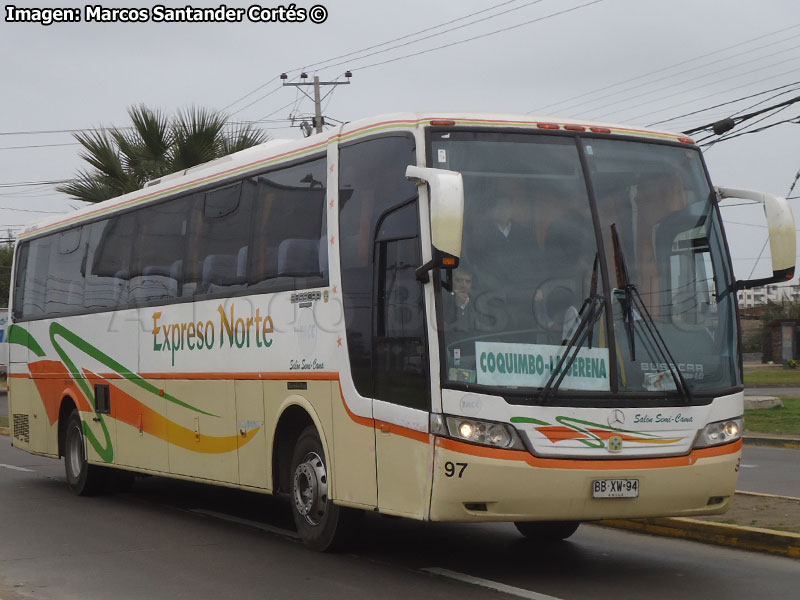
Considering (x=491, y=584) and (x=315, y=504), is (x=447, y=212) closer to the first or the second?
(x=491, y=584)

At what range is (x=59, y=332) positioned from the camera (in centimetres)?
1630

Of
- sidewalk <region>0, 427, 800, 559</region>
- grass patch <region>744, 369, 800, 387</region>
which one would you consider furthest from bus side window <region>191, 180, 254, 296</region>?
grass patch <region>744, 369, 800, 387</region>

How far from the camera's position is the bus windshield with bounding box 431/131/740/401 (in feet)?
28.2

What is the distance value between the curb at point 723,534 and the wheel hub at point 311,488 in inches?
122

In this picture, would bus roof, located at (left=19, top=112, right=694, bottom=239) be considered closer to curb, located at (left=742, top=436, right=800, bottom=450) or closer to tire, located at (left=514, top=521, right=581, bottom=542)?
tire, located at (left=514, top=521, right=581, bottom=542)

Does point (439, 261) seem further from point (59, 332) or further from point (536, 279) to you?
point (59, 332)

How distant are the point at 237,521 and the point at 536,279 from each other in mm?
5147

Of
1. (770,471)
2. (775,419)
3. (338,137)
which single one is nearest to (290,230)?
(338,137)

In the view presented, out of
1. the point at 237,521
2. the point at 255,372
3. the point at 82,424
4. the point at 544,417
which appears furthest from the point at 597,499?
the point at 82,424

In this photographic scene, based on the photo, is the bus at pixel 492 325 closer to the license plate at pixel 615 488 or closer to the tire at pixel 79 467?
the license plate at pixel 615 488

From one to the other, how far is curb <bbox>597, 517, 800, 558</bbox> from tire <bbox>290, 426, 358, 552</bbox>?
9.56 feet

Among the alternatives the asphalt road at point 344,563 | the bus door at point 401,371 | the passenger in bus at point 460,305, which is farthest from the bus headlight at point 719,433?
the bus door at point 401,371

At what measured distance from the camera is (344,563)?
9664 millimetres

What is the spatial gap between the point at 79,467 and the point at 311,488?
6.41m
